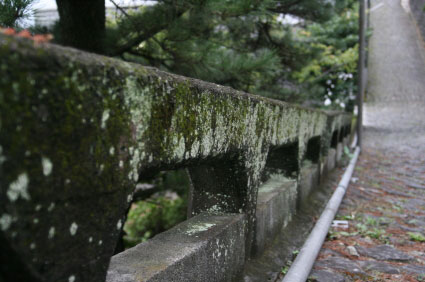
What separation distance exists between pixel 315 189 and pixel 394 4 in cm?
2820

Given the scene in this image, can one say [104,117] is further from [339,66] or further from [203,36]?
[339,66]

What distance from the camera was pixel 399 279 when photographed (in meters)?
2.00

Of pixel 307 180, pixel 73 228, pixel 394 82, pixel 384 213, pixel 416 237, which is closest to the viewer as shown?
pixel 73 228

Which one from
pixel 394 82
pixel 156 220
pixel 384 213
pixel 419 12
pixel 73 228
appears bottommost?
pixel 156 220

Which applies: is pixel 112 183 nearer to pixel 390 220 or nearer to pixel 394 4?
pixel 390 220

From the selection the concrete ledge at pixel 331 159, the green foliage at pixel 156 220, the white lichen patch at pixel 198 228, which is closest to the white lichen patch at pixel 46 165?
the white lichen patch at pixel 198 228

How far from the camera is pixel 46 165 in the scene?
0.68 metres

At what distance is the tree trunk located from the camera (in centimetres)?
263

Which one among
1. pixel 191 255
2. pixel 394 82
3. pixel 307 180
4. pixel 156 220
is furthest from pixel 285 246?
pixel 394 82

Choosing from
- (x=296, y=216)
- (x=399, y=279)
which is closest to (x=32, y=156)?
(x=399, y=279)

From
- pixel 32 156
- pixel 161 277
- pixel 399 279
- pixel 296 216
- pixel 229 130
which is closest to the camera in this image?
pixel 32 156

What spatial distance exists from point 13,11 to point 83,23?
2.74ft

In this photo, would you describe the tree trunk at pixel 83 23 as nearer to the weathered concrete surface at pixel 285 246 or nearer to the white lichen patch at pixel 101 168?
the weathered concrete surface at pixel 285 246

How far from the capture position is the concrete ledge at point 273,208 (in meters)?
1.96
